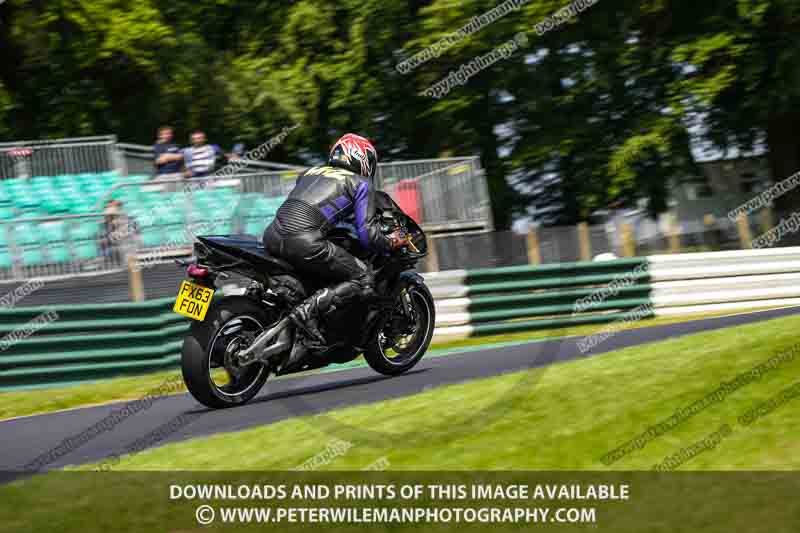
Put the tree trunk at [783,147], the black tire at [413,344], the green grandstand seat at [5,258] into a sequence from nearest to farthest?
the black tire at [413,344] → the green grandstand seat at [5,258] → the tree trunk at [783,147]

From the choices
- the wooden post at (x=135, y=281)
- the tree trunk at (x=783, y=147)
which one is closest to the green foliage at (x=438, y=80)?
the tree trunk at (x=783, y=147)

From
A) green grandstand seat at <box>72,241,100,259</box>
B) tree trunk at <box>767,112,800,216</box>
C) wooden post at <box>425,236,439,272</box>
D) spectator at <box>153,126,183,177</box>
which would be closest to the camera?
green grandstand seat at <box>72,241,100,259</box>

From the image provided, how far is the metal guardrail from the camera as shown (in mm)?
14992

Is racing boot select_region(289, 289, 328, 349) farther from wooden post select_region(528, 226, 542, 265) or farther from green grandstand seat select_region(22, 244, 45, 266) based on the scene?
wooden post select_region(528, 226, 542, 265)

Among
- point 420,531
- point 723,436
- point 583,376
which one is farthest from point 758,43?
point 420,531

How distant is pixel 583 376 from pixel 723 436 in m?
2.11

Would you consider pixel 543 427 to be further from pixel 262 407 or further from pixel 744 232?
pixel 744 232

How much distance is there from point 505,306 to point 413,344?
5.13m

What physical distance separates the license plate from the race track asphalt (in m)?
0.72

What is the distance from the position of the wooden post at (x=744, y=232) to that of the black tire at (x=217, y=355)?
37.3ft

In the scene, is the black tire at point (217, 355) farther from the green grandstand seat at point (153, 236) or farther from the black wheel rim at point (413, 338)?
the green grandstand seat at point (153, 236)

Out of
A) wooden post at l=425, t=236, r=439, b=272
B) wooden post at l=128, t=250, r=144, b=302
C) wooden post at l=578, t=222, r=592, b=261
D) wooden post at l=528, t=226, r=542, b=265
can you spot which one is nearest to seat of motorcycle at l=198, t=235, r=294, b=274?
wooden post at l=128, t=250, r=144, b=302

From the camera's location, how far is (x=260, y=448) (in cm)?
647

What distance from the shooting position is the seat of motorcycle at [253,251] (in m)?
7.86
